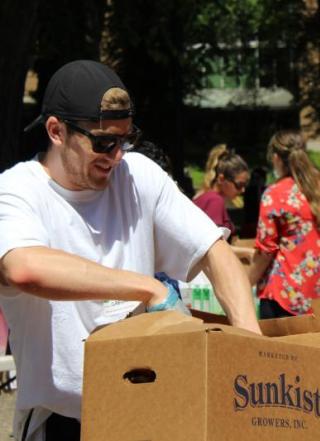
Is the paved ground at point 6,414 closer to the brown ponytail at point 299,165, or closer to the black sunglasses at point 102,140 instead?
the brown ponytail at point 299,165

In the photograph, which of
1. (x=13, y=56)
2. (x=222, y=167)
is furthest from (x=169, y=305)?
(x=13, y=56)

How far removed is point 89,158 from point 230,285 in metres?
0.51

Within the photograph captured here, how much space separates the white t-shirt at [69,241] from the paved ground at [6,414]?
3.39 meters

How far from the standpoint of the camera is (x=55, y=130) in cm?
267

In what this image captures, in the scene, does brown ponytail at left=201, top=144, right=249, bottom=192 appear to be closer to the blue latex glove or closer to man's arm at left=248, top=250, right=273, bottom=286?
man's arm at left=248, top=250, right=273, bottom=286

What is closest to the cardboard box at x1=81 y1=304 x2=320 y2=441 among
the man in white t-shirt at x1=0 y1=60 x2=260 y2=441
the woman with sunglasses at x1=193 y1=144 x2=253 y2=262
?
the man in white t-shirt at x1=0 y1=60 x2=260 y2=441

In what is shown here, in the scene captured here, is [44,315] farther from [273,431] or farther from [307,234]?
[307,234]

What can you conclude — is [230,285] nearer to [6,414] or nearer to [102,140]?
[102,140]

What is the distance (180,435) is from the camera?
80.7 inches

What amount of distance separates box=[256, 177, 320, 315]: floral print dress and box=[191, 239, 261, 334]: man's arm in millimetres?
3142

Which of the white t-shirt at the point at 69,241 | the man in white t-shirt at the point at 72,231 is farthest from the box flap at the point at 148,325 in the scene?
the white t-shirt at the point at 69,241

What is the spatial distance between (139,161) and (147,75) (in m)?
18.8

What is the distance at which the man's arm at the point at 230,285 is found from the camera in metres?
2.68

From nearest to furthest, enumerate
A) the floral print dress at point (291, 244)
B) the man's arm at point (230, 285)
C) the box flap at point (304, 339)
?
the box flap at point (304, 339) → the man's arm at point (230, 285) → the floral print dress at point (291, 244)
